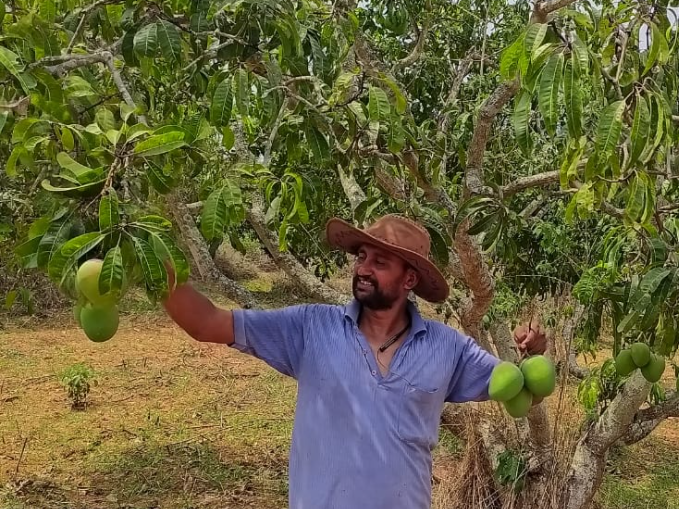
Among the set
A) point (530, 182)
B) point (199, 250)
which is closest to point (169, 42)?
point (199, 250)

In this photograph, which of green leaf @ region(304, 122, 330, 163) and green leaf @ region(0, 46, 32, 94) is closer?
green leaf @ region(0, 46, 32, 94)

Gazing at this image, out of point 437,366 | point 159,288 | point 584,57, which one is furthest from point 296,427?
point 584,57

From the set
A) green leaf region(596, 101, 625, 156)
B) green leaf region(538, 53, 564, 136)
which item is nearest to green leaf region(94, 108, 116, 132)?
green leaf region(538, 53, 564, 136)

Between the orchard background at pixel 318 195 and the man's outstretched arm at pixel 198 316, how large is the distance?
0.69 feet

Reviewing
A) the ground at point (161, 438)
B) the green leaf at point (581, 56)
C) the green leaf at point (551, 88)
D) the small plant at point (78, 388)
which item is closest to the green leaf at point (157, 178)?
the green leaf at point (551, 88)

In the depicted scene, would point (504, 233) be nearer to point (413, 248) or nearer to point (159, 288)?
point (413, 248)

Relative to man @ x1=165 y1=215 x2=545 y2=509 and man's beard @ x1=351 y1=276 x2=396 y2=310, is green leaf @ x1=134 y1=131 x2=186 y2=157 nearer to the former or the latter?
man @ x1=165 y1=215 x2=545 y2=509

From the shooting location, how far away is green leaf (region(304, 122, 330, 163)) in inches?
92.0

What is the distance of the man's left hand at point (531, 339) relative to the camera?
241 centimetres

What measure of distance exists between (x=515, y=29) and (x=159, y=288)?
3829mm

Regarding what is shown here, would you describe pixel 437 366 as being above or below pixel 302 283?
above

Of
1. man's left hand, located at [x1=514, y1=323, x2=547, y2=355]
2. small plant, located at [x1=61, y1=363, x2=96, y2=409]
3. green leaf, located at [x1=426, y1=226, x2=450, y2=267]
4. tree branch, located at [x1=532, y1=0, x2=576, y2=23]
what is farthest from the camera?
small plant, located at [x1=61, y1=363, x2=96, y2=409]

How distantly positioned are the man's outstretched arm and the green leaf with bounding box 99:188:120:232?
0.61 meters

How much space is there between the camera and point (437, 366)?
7.35 feet
